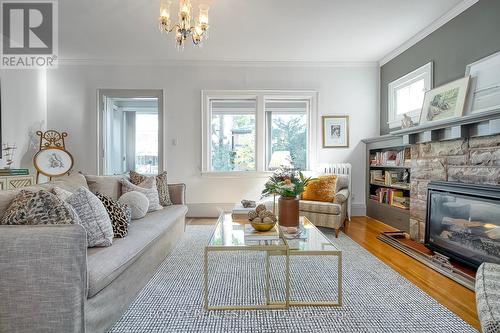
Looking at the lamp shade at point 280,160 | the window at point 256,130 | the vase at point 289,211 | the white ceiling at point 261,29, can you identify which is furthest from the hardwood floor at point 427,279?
the white ceiling at point 261,29

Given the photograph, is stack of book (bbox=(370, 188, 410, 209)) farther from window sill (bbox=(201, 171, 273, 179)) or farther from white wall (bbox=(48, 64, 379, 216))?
window sill (bbox=(201, 171, 273, 179))

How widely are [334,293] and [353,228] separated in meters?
2.27

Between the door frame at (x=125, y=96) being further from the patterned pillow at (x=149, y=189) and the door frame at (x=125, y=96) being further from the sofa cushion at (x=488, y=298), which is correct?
the sofa cushion at (x=488, y=298)

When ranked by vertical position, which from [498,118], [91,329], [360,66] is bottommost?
[91,329]

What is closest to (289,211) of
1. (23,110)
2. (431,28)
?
(431,28)

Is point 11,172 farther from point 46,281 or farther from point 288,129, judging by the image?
point 288,129

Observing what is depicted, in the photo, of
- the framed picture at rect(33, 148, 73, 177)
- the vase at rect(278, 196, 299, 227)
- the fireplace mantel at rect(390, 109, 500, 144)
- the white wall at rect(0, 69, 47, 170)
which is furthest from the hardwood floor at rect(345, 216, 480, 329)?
the white wall at rect(0, 69, 47, 170)

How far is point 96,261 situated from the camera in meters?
1.51

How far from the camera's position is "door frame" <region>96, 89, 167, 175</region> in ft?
16.1

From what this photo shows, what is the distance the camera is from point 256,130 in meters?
4.98

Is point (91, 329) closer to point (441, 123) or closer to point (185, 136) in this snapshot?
point (441, 123)

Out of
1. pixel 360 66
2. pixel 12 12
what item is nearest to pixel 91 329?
pixel 12 12

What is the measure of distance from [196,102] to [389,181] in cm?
342

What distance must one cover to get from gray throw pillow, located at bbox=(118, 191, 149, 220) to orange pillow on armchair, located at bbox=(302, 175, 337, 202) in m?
2.20
